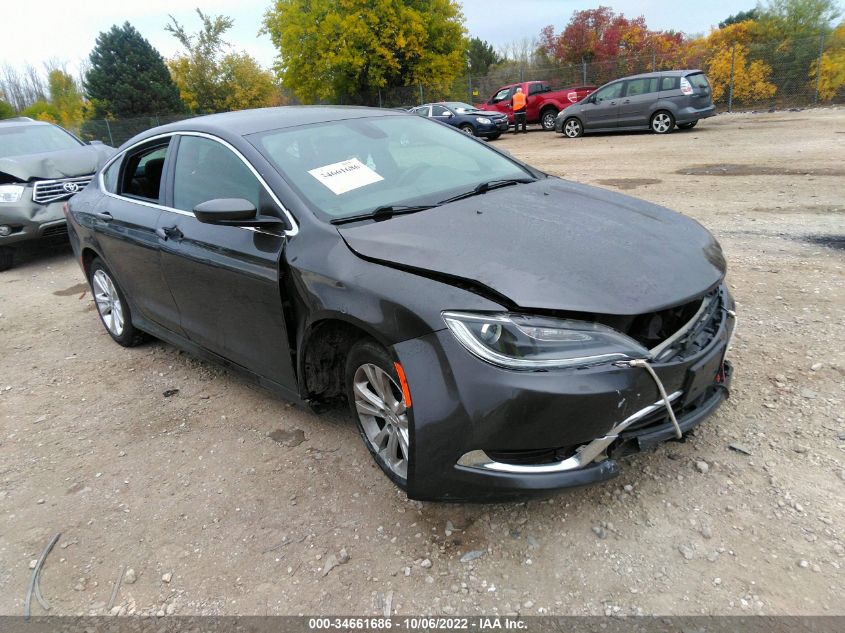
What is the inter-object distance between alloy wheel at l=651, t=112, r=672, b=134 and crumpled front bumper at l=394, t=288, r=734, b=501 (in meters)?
15.6

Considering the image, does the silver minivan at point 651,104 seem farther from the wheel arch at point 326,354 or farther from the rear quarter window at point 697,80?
the wheel arch at point 326,354

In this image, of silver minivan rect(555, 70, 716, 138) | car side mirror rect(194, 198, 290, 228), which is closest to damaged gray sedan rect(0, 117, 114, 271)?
car side mirror rect(194, 198, 290, 228)

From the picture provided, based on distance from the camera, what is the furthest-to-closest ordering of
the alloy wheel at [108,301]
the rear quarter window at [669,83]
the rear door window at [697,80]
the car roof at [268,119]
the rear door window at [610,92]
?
1. the rear door window at [610,92]
2. the rear quarter window at [669,83]
3. the rear door window at [697,80]
4. the alloy wheel at [108,301]
5. the car roof at [268,119]

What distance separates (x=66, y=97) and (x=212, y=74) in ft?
68.9

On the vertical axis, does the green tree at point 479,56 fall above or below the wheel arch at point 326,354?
above

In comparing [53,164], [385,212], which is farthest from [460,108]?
[385,212]

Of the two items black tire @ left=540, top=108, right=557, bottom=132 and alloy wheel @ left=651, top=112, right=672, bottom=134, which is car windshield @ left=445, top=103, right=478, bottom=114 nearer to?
black tire @ left=540, top=108, right=557, bottom=132

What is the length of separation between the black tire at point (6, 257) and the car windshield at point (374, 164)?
6.44 meters

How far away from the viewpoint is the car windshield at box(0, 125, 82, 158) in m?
8.30

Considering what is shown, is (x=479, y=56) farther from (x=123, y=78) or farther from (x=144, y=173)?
(x=144, y=173)

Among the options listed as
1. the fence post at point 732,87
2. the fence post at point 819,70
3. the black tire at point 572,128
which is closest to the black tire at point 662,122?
the black tire at point 572,128

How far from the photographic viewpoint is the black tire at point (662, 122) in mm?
15895

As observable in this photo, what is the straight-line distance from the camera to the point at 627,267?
238 cm

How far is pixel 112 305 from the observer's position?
4816mm
